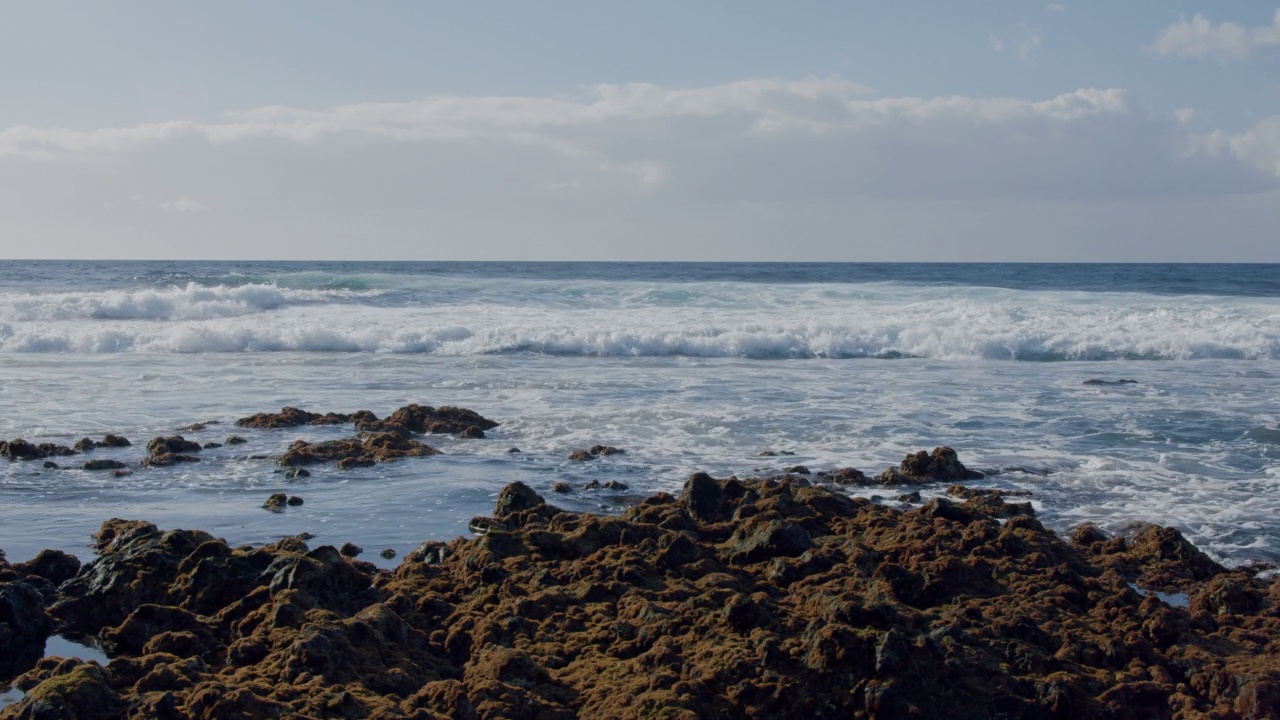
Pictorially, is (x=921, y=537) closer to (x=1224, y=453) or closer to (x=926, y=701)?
(x=926, y=701)

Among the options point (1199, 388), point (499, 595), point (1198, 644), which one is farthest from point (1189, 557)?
point (1199, 388)

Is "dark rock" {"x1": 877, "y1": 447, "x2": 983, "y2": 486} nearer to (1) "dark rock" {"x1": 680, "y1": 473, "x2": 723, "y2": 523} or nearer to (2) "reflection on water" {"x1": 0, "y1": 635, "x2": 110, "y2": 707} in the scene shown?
(1) "dark rock" {"x1": 680, "y1": 473, "x2": 723, "y2": 523}

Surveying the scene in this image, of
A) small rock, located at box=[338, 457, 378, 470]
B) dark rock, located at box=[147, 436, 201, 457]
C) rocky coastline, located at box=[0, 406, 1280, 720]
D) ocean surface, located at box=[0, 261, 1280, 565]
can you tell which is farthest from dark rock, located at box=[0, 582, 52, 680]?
dark rock, located at box=[147, 436, 201, 457]

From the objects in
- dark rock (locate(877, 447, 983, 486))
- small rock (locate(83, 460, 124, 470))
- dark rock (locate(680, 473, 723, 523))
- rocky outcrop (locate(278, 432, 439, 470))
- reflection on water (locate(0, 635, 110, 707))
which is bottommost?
reflection on water (locate(0, 635, 110, 707))

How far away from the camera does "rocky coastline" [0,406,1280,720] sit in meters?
4.49

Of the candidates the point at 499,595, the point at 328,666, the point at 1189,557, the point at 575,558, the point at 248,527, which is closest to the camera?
the point at 328,666

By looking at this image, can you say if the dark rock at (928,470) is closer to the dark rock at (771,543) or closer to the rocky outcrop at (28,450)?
the dark rock at (771,543)

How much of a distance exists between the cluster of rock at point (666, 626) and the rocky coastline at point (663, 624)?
0.01m

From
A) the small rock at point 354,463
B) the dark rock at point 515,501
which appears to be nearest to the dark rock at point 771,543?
the dark rock at point 515,501

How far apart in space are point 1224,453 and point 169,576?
1004 cm

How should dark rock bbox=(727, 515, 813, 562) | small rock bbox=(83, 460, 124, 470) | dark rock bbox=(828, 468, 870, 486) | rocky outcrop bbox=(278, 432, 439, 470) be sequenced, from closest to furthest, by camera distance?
1. dark rock bbox=(727, 515, 813, 562)
2. dark rock bbox=(828, 468, 870, 486)
3. small rock bbox=(83, 460, 124, 470)
4. rocky outcrop bbox=(278, 432, 439, 470)

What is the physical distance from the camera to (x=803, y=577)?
5840 mm

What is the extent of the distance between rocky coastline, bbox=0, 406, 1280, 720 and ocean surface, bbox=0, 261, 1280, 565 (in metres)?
1.13

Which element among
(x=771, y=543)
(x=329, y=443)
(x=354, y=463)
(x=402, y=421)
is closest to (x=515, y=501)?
(x=771, y=543)
